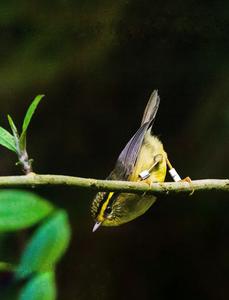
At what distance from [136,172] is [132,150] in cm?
5

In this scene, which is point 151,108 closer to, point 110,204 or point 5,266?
point 110,204

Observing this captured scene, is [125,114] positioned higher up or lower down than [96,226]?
higher up

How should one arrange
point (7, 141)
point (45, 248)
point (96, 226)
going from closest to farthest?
point (7, 141), point (45, 248), point (96, 226)

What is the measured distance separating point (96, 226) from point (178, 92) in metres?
0.31

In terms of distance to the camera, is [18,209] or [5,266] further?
[5,266]

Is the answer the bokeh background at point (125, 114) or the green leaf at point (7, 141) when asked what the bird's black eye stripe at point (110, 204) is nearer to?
the bokeh background at point (125, 114)

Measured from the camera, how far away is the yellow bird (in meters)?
0.94

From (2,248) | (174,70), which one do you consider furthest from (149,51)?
(2,248)

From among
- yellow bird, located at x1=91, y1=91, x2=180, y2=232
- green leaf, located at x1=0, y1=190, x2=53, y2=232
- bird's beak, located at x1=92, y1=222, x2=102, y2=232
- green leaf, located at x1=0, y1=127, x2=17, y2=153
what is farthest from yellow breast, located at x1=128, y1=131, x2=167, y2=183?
green leaf, located at x1=0, y1=127, x2=17, y2=153

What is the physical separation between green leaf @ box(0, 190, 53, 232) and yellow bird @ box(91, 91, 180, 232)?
0.14 m

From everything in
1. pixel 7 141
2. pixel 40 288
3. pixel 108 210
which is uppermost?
pixel 7 141

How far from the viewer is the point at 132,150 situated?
971 millimetres

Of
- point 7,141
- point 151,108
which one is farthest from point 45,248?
point 151,108

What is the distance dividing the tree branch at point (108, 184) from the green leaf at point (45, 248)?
0.17m
